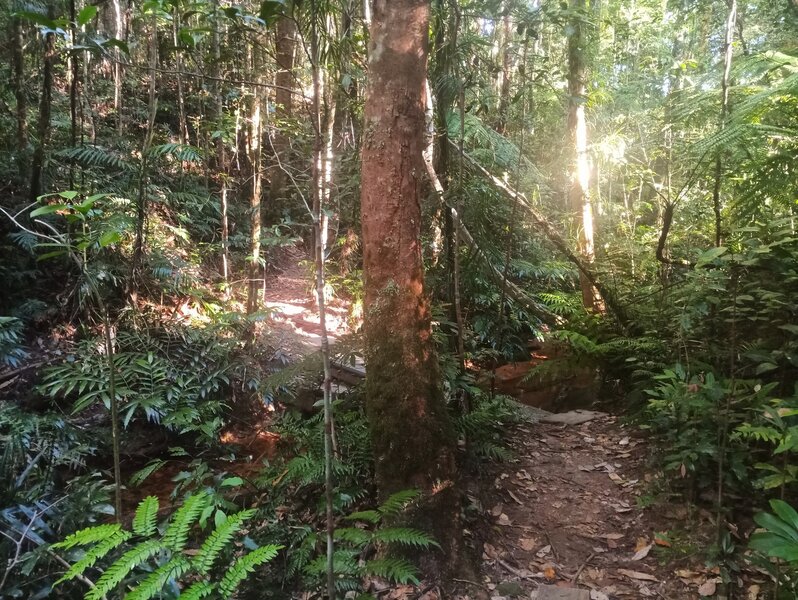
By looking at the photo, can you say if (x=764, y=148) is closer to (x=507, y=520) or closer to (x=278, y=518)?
(x=507, y=520)

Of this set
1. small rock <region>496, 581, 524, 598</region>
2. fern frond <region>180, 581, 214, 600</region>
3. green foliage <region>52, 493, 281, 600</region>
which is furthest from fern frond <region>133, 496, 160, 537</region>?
small rock <region>496, 581, 524, 598</region>

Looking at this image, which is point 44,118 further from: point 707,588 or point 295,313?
point 707,588

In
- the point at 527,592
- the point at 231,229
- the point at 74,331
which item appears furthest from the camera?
the point at 231,229

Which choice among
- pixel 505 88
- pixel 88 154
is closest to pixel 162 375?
→ pixel 88 154

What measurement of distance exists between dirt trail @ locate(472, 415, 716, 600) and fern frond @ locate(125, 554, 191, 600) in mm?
2090

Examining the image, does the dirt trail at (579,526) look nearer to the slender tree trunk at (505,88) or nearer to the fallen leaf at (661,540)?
the fallen leaf at (661,540)

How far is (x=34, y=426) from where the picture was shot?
385cm

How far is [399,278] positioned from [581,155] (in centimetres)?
530

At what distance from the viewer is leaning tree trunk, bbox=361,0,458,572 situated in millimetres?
3107

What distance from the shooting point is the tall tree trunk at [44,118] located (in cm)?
584

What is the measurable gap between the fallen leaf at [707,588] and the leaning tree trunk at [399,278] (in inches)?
57.0

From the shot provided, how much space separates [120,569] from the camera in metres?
1.58

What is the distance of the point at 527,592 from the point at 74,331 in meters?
6.05

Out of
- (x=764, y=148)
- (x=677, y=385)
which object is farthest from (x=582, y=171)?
(x=677, y=385)
